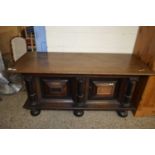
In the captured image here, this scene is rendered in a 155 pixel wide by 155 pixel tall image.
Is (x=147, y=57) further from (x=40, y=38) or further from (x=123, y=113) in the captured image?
(x=40, y=38)

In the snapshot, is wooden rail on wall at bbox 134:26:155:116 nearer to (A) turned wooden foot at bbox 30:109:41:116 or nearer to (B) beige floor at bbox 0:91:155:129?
(B) beige floor at bbox 0:91:155:129

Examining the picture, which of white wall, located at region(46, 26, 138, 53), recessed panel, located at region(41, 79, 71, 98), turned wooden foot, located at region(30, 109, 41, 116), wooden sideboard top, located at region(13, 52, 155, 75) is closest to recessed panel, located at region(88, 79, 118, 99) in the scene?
wooden sideboard top, located at region(13, 52, 155, 75)

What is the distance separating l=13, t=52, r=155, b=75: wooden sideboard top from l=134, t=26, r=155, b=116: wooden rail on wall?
0.23ft

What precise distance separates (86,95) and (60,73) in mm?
441

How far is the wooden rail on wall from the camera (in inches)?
53.1

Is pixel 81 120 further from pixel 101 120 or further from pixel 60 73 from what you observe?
pixel 60 73

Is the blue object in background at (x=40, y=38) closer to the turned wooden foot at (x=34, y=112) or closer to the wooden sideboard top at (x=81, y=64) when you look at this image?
the wooden sideboard top at (x=81, y=64)

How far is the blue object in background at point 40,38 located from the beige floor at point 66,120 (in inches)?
31.8

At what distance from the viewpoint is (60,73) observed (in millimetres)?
1297

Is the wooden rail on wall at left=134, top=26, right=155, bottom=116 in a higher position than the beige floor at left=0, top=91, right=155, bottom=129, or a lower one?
higher

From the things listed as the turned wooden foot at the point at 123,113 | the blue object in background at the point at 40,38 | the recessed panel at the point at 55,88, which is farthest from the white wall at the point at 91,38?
the turned wooden foot at the point at 123,113

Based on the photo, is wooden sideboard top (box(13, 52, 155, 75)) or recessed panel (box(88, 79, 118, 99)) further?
recessed panel (box(88, 79, 118, 99))

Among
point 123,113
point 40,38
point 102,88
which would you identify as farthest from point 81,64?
point 123,113
